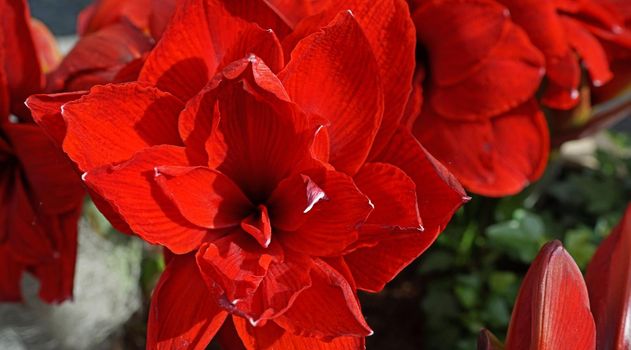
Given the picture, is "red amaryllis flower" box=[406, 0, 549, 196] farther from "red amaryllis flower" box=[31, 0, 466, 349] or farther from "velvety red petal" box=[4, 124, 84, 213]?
"velvety red petal" box=[4, 124, 84, 213]

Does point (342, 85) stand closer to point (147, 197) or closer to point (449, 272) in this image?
point (147, 197)

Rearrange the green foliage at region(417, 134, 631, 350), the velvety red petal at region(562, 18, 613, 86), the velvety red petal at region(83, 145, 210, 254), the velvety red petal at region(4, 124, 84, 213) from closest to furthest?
the velvety red petal at region(83, 145, 210, 254) → the velvety red petal at region(4, 124, 84, 213) → the velvety red petal at region(562, 18, 613, 86) → the green foliage at region(417, 134, 631, 350)

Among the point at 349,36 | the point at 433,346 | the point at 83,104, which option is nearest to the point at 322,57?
the point at 349,36

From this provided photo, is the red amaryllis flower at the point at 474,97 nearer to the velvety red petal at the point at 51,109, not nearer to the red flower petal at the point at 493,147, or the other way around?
the red flower petal at the point at 493,147

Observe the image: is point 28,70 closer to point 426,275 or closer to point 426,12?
point 426,12

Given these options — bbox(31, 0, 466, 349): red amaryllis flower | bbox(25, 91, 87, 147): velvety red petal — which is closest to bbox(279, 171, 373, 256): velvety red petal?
bbox(31, 0, 466, 349): red amaryllis flower

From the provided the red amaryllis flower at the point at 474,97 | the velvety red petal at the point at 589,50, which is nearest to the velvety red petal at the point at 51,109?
the red amaryllis flower at the point at 474,97
